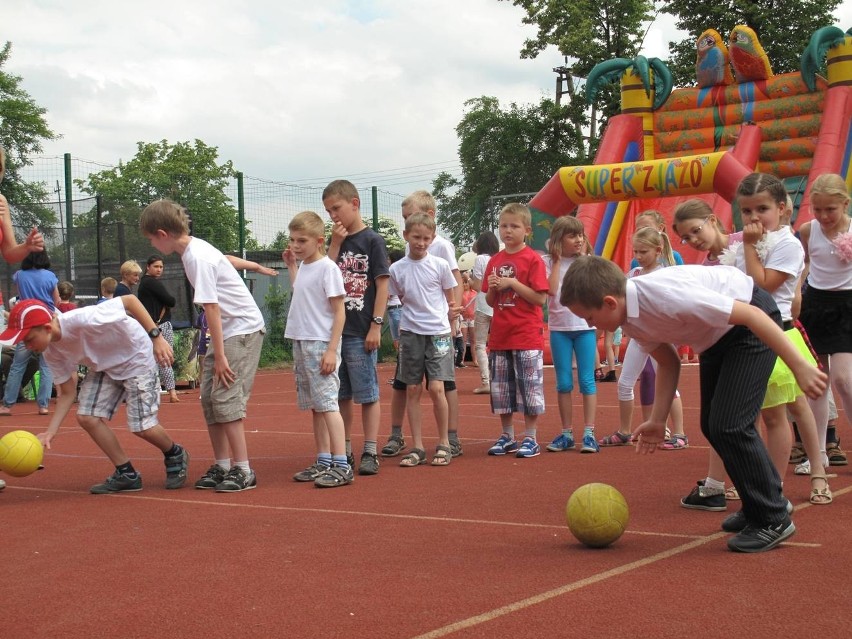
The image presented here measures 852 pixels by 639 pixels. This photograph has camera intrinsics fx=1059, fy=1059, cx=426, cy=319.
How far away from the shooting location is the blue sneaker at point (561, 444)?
837cm

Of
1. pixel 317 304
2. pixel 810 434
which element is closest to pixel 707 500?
pixel 810 434

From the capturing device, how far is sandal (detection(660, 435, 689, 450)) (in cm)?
825

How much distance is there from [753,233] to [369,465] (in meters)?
3.26

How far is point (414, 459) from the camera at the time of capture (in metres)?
7.90

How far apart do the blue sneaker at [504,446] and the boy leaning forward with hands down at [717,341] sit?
338 centimetres

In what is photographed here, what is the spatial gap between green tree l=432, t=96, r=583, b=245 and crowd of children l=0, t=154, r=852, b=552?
3896cm

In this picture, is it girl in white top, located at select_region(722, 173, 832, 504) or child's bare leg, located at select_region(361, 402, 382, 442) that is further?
child's bare leg, located at select_region(361, 402, 382, 442)

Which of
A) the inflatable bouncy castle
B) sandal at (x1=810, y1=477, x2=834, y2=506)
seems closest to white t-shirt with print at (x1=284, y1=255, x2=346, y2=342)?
sandal at (x1=810, y1=477, x2=834, y2=506)

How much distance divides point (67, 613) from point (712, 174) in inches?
629

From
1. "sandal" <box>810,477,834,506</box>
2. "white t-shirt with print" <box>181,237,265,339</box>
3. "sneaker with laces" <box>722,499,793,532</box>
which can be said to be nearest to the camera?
"sneaker with laces" <box>722,499,793,532</box>

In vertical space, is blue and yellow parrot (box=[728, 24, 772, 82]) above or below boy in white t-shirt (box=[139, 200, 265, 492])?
above

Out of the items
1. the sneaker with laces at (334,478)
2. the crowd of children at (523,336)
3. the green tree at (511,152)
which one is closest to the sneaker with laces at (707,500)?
the crowd of children at (523,336)

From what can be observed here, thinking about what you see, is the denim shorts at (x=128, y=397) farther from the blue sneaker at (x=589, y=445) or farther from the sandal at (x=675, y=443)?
the sandal at (x=675, y=443)

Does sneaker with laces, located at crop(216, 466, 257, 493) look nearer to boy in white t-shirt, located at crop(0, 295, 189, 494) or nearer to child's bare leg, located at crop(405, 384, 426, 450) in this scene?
boy in white t-shirt, located at crop(0, 295, 189, 494)
